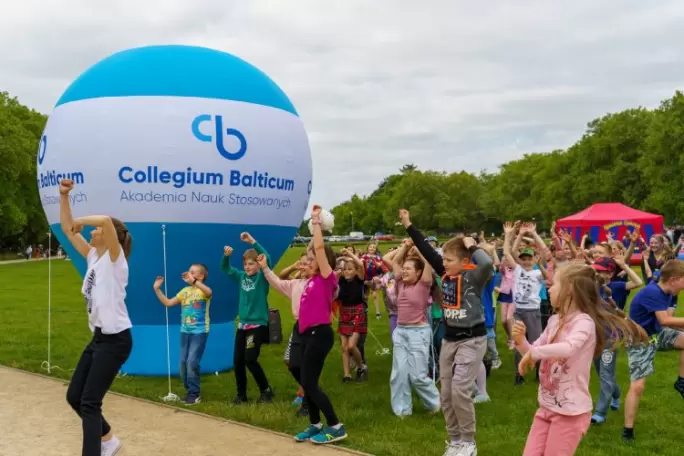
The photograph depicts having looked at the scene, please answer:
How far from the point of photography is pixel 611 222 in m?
30.8

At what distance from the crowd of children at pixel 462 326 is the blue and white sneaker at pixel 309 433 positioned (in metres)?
0.02

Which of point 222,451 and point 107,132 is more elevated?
point 107,132

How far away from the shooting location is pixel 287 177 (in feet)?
29.0

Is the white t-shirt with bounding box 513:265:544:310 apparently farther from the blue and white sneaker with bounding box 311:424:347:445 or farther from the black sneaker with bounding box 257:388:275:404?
the blue and white sneaker with bounding box 311:424:347:445

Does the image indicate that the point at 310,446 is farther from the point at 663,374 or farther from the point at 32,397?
the point at 663,374

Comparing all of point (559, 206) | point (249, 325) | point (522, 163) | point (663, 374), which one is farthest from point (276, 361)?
point (522, 163)

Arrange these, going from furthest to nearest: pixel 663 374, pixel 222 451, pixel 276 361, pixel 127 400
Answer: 1. pixel 276 361
2. pixel 663 374
3. pixel 127 400
4. pixel 222 451

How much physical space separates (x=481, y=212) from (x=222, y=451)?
93.8m

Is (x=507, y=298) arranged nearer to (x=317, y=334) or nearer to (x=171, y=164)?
(x=317, y=334)

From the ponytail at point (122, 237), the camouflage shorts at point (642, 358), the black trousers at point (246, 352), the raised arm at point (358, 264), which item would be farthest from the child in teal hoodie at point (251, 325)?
the camouflage shorts at point (642, 358)

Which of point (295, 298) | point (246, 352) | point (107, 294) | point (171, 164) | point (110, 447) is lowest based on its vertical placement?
point (110, 447)

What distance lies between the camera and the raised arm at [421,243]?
18.4 ft

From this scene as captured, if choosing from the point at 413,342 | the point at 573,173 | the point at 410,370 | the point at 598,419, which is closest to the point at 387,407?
the point at 410,370

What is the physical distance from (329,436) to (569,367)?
98.0 inches
